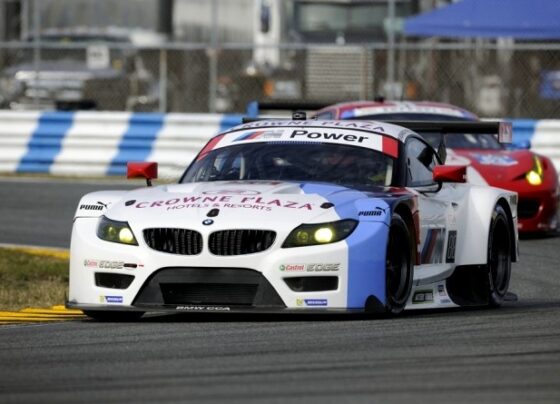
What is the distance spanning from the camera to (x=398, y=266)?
29.0 ft

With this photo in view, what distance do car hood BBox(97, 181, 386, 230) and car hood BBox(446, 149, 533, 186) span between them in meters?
6.12

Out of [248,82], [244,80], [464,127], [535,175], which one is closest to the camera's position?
[464,127]

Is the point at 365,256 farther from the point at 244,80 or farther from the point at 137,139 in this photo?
the point at 244,80

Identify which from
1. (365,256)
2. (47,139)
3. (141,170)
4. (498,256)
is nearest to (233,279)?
(365,256)

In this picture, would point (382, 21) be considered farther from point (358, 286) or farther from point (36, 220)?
point (358, 286)

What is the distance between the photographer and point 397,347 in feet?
24.1

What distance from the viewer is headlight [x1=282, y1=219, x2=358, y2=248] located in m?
8.32

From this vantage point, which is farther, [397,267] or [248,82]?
[248,82]

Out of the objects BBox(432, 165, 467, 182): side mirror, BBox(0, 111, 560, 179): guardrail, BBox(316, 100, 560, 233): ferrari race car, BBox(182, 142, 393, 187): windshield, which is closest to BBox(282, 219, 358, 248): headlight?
BBox(182, 142, 393, 187): windshield

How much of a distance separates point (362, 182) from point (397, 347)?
7.69 ft

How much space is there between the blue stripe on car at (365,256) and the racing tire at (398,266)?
0.11 meters

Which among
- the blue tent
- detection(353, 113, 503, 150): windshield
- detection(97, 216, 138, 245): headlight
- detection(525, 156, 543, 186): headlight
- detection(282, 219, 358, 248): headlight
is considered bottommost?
detection(525, 156, 543, 186): headlight

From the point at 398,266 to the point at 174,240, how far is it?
4.29 ft

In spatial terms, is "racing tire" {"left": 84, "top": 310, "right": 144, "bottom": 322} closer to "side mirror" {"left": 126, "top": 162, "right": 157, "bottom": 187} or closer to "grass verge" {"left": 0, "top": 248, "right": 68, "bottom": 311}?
"side mirror" {"left": 126, "top": 162, "right": 157, "bottom": 187}
